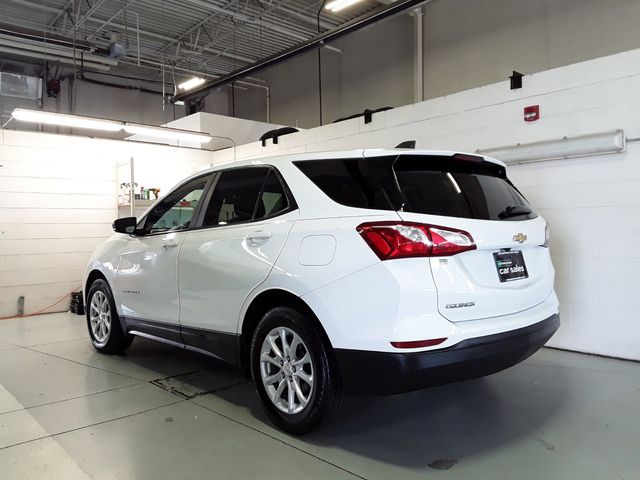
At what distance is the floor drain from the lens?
3.35 metres

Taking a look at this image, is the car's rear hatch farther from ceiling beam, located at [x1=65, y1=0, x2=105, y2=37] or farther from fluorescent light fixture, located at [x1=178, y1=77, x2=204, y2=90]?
ceiling beam, located at [x1=65, y1=0, x2=105, y2=37]

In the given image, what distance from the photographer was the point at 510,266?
240 centimetres

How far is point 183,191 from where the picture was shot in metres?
3.65

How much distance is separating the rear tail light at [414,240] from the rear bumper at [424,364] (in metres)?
0.41

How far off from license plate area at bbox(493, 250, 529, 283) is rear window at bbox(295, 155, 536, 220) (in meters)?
0.19

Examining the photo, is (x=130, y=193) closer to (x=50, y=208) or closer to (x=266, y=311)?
(x=50, y=208)

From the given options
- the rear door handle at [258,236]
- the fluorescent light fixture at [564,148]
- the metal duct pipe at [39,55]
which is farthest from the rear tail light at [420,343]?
the metal duct pipe at [39,55]

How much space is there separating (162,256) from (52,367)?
1.53 meters

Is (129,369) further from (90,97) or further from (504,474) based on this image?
(90,97)

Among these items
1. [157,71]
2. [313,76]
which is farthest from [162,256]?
[157,71]

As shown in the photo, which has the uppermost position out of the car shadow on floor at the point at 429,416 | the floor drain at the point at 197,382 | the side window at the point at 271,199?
the side window at the point at 271,199

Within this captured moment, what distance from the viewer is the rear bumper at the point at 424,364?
6.89 feet

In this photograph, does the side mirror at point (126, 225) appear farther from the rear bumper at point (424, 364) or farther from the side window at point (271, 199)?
the rear bumper at point (424, 364)

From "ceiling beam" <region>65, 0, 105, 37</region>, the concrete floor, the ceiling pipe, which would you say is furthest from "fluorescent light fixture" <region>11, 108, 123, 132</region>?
the concrete floor
